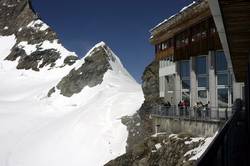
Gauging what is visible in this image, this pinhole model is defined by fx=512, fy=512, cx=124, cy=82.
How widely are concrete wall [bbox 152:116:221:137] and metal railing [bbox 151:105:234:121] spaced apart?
11.3 inches

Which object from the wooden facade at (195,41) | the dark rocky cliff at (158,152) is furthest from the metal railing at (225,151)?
the wooden facade at (195,41)

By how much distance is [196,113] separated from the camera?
30141mm

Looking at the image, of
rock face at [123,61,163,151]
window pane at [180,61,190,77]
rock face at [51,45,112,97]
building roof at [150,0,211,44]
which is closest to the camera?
building roof at [150,0,211,44]

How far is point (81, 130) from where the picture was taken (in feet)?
191

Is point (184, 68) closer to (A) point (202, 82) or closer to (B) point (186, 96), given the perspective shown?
(B) point (186, 96)

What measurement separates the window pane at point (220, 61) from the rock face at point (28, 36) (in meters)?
72.0

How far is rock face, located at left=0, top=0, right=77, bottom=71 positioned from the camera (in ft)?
371

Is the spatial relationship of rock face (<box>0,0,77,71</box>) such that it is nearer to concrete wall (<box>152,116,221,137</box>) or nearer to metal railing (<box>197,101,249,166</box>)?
concrete wall (<box>152,116,221,137</box>)

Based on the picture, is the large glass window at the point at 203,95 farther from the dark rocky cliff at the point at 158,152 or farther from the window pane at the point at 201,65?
the dark rocky cliff at the point at 158,152

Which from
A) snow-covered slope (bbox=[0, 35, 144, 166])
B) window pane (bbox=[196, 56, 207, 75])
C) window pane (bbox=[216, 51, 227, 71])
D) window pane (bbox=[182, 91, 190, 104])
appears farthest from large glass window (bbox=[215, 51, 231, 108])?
snow-covered slope (bbox=[0, 35, 144, 166])

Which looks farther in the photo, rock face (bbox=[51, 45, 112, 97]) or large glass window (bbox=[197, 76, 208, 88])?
rock face (bbox=[51, 45, 112, 97])

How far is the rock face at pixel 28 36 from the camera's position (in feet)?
371

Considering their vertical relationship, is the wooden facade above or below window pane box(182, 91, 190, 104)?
above

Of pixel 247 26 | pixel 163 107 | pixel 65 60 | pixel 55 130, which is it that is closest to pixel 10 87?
pixel 65 60
